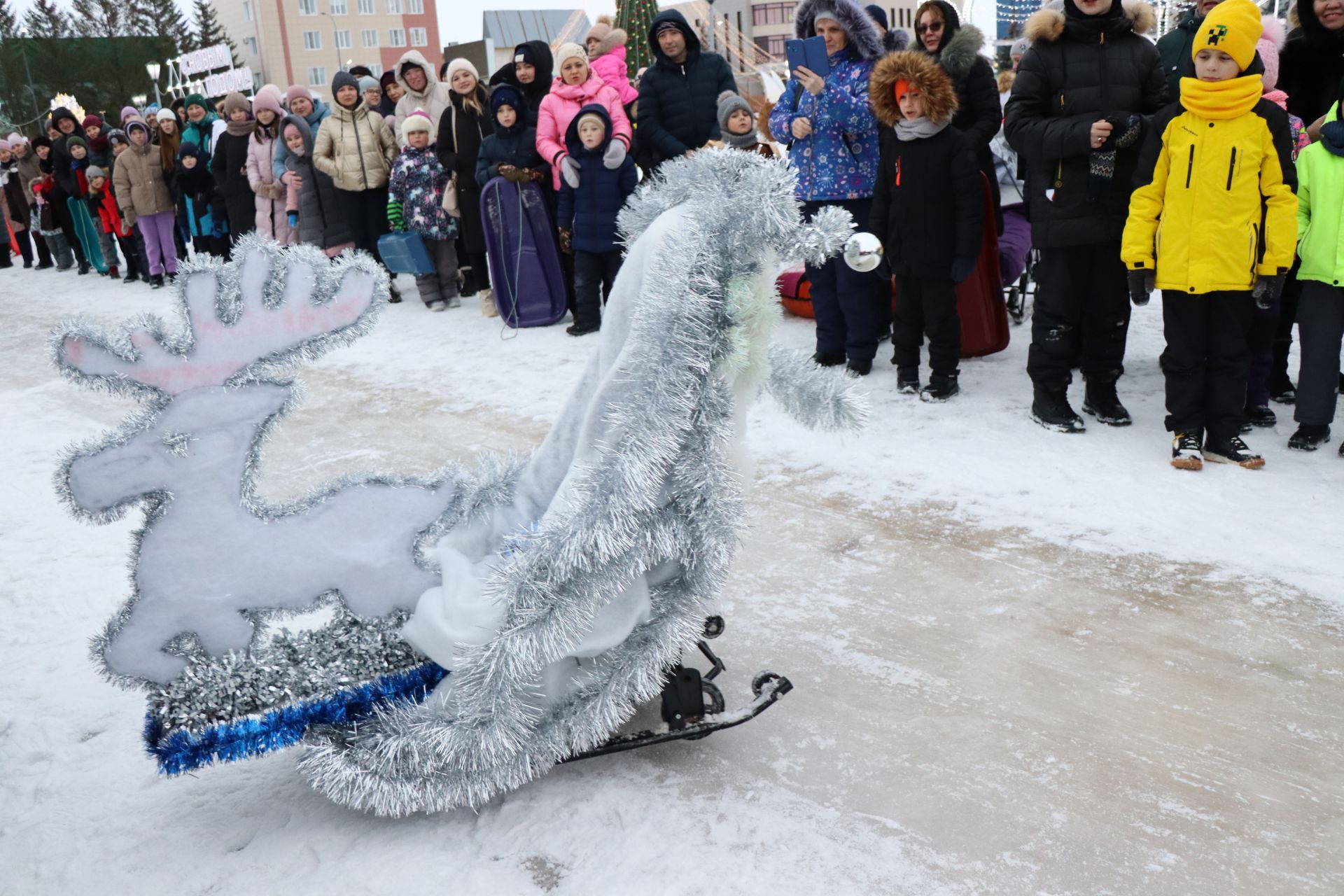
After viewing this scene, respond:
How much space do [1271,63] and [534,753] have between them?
176 inches

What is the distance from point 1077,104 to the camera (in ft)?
15.5

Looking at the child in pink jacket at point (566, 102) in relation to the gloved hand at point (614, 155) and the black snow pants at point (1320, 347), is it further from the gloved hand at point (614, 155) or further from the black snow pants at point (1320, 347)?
the black snow pants at point (1320, 347)

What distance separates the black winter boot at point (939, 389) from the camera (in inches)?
217

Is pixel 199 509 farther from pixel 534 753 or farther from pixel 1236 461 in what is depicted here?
pixel 1236 461

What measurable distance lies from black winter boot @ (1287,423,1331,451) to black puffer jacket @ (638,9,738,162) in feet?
13.6

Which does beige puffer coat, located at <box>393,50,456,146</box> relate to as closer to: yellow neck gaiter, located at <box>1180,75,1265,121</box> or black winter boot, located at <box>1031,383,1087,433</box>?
black winter boot, located at <box>1031,383,1087,433</box>

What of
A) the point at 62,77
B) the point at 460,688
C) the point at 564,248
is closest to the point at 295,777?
the point at 460,688

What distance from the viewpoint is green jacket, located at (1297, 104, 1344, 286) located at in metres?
4.30

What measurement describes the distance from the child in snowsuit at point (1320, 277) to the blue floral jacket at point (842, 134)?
221 cm

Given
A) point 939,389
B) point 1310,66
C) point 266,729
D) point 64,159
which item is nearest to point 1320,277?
point 1310,66

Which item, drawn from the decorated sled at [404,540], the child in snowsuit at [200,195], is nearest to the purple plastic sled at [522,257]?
the child in snowsuit at [200,195]

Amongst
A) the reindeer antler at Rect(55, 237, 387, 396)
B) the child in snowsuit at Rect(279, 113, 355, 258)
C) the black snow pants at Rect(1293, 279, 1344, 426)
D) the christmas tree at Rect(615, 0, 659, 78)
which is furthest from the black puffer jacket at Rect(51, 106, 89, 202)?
the black snow pants at Rect(1293, 279, 1344, 426)

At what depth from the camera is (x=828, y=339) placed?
6246 mm

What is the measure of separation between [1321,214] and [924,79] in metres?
1.83
